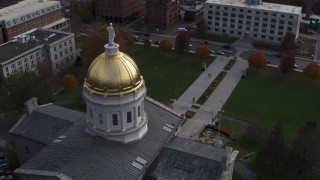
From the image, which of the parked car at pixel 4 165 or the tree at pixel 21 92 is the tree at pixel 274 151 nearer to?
the tree at pixel 21 92

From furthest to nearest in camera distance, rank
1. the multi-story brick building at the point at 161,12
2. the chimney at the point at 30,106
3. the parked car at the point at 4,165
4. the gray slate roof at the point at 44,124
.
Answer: the multi-story brick building at the point at 161,12
the parked car at the point at 4,165
the chimney at the point at 30,106
the gray slate roof at the point at 44,124

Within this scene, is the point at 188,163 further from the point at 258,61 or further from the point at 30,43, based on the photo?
the point at 30,43

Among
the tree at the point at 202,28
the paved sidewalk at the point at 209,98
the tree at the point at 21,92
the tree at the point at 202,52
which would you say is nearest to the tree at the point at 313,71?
the paved sidewalk at the point at 209,98

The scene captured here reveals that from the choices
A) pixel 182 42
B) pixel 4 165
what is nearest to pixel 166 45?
pixel 182 42

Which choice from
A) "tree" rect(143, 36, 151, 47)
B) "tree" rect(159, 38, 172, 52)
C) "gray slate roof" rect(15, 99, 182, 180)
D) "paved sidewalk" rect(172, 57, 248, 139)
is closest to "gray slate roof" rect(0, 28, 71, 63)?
"tree" rect(143, 36, 151, 47)

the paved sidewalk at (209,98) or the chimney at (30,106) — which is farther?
the paved sidewalk at (209,98)

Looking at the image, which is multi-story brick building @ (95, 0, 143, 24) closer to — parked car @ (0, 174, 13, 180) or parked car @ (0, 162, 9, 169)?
parked car @ (0, 162, 9, 169)

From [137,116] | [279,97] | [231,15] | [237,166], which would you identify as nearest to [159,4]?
[231,15]
